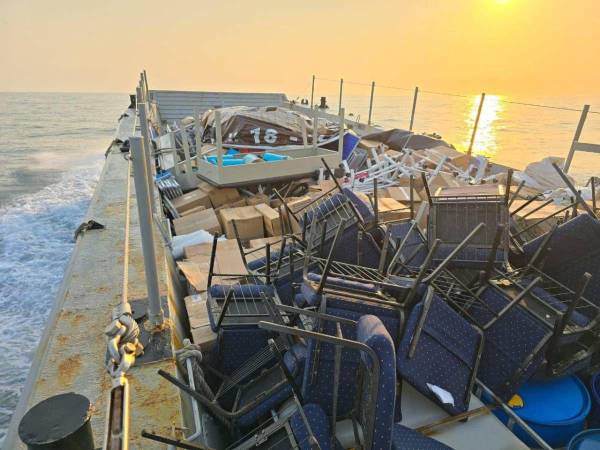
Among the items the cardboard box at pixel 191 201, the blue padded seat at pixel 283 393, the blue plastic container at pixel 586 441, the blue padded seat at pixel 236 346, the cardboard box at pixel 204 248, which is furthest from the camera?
the cardboard box at pixel 191 201

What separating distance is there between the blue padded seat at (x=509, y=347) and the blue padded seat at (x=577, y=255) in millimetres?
667

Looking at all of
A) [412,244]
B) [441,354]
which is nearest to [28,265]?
[412,244]

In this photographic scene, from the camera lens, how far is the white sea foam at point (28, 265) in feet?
12.8

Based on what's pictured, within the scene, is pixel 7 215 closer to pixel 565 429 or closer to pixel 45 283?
pixel 45 283

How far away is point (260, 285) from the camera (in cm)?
284

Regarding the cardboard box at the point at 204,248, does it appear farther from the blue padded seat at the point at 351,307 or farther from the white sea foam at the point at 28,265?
the blue padded seat at the point at 351,307

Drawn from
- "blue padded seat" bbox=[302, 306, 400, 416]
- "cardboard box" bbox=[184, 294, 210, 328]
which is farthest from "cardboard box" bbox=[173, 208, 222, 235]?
"blue padded seat" bbox=[302, 306, 400, 416]

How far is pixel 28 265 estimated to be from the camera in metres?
6.07

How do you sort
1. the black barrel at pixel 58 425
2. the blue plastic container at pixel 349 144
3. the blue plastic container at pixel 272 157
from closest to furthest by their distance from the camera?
the black barrel at pixel 58 425, the blue plastic container at pixel 272 157, the blue plastic container at pixel 349 144

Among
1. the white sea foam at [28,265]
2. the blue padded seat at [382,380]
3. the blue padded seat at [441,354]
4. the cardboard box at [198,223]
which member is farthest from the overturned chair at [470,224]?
the white sea foam at [28,265]

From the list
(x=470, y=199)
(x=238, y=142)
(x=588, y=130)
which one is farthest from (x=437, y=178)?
(x=588, y=130)

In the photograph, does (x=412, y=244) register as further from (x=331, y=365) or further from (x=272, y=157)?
(x=272, y=157)

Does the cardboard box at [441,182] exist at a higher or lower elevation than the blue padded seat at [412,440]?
higher

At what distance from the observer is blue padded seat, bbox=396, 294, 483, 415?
76.0 inches
